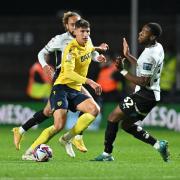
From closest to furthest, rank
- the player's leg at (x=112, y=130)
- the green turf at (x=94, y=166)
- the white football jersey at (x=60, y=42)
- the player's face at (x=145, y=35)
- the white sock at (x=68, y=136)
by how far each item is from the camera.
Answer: the green turf at (x=94, y=166) < the player's face at (x=145, y=35) < the player's leg at (x=112, y=130) < the white sock at (x=68, y=136) < the white football jersey at (x=60, y=42)

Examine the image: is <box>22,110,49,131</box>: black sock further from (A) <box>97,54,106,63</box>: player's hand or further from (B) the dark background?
(B) the dark background

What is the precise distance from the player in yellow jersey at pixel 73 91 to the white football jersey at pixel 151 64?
793 mm

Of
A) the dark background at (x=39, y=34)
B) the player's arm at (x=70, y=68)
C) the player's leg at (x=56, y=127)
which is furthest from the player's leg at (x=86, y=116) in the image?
the dark background at (x=39, y=34)

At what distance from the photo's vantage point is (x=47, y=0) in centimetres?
3069

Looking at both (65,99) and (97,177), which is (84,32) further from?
(97,177)

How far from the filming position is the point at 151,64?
13.1 meters

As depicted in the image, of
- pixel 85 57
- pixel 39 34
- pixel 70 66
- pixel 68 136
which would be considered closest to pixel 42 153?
pixel 68 136

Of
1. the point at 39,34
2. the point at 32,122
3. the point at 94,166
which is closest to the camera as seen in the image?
the point at 94,166

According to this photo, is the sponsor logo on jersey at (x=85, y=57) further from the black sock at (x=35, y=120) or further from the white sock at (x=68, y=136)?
the black sock at (x=35, y=120)

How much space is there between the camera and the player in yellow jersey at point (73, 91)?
13.6 m

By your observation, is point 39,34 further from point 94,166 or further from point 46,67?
point 94,166

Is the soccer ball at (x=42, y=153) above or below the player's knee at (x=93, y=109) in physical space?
below

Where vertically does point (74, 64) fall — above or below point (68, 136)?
above

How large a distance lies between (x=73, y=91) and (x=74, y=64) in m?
0.51
